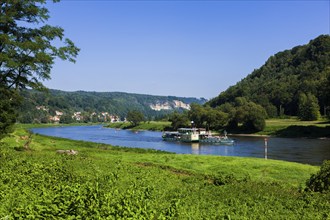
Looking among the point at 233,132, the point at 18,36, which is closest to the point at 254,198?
the point at 18,36

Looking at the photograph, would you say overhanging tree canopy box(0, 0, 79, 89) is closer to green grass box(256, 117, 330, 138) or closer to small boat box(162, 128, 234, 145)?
small boat box(162, 128, 234, 145)

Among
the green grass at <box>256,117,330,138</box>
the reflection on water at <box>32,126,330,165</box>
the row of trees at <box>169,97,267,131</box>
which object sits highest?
the row of trees at <box>169,97,267,131</box>

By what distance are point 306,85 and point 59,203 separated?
19708 cm

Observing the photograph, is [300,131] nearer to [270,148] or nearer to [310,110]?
[310,110]

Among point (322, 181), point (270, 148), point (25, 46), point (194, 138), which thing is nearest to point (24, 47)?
point (25, 46)

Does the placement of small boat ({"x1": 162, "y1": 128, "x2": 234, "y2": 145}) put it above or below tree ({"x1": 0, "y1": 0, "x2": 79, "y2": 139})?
below

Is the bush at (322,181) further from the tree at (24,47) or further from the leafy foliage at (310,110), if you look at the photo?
the leafy foliage at (310,110)

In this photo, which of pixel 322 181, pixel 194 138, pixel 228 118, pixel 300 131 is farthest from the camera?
pixel 228 118

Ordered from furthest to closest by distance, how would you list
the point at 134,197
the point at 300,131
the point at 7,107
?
the point at 300,131
the point at 7,107
the point at 134,197

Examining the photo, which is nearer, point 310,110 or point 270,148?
point 270,148

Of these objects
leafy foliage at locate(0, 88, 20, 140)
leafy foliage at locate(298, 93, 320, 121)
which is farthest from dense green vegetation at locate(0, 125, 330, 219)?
leafy foliage at locate(298, 93, 320, 121)

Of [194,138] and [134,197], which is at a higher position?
[134,197]

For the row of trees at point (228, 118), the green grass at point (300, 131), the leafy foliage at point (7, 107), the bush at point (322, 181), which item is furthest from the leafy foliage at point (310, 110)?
the bush at point (322, 181)

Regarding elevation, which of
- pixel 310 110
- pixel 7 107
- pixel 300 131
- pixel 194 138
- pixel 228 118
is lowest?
pixel 194 138
